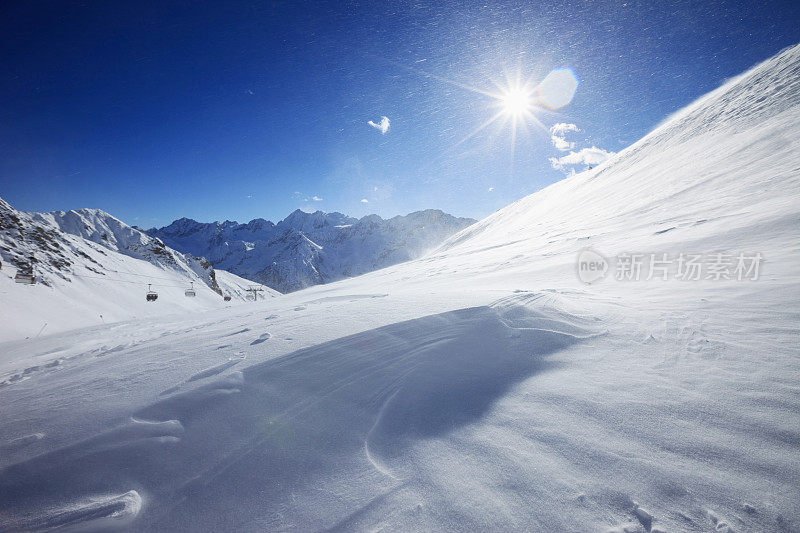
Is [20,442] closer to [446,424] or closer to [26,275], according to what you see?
[446,424]

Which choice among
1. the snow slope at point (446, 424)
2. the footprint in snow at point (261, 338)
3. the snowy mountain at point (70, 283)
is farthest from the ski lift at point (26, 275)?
the footprint in snow at point (261, 338)

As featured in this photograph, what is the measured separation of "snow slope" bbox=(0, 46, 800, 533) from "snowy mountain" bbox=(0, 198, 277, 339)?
126ft

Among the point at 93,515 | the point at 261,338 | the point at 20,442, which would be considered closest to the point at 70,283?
the point at 261,338

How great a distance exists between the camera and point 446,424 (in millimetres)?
2414

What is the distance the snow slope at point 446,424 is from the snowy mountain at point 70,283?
126 feet

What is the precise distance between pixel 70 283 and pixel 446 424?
62.2m

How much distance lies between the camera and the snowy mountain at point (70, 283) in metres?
30.9

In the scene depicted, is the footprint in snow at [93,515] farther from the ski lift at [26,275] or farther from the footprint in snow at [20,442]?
the ski lift at [26,275]

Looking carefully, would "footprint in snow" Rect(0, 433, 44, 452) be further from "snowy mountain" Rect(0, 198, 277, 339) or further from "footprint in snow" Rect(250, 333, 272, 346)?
"snowy mountain" Rect(0, 198, 277, 339)

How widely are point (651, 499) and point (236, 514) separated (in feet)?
8.53

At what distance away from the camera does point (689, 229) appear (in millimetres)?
8750

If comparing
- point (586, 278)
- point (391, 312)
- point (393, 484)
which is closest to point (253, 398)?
point (393, 484)

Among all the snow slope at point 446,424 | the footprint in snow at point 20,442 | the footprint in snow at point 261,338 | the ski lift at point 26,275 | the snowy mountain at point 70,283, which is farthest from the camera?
the snowy mountain at point 70,283

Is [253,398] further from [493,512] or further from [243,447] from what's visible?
[493,512]
